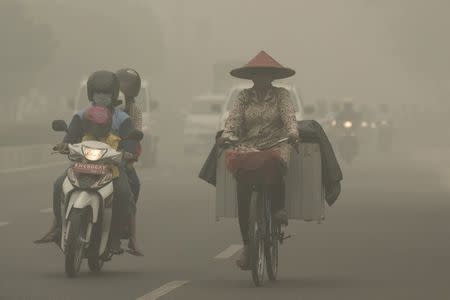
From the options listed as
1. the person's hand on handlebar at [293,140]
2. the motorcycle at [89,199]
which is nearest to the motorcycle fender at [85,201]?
the motorcycle at [89,199]

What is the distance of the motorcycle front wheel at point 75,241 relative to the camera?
41.9 ft

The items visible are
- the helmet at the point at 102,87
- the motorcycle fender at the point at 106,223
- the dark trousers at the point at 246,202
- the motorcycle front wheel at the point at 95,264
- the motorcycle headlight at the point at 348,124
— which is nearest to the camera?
the dark trousers at the point at 246,202

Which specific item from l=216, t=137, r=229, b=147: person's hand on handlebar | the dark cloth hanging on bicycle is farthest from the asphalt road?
l=216, t=137, r=229, b=147: person's hand on handlebar

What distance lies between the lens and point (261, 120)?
12.9 meters

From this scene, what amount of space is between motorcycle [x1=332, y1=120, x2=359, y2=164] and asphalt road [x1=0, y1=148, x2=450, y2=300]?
1375cm

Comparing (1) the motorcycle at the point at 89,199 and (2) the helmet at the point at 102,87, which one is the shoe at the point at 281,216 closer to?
(1) the motorcycle at the point at 89,199

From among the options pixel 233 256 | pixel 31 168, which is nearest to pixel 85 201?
pixel 233 256

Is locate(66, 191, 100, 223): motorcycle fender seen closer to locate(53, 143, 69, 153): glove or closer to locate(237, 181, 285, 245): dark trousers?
locate(53, 143, 69, 153): glove

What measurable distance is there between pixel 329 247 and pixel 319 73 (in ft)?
566

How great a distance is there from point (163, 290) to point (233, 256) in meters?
3.15

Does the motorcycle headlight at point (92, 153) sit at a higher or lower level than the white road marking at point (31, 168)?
higher

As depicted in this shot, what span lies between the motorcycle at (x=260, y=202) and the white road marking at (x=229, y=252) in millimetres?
2579

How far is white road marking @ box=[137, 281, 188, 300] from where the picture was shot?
1187cm

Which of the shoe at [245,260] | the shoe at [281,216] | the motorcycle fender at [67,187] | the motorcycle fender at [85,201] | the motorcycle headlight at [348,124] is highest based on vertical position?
the motorcycle fender at [67,187]
